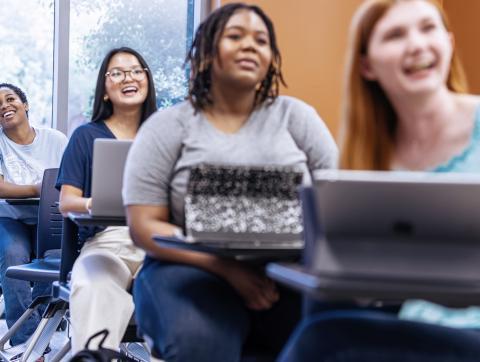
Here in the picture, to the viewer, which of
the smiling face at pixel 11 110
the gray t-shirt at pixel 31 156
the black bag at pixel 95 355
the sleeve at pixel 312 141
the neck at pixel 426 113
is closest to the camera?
the neck at pixel 426 113

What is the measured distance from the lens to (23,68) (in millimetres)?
5211

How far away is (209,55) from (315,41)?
2.96 meters

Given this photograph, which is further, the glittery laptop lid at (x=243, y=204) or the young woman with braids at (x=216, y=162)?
the young woman with braids at (x=216, y=162)

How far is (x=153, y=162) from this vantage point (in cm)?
176

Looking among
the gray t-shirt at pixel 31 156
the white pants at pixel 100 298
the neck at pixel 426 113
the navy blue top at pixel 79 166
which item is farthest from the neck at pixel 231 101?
the gray t-shirt at pixel 31 156

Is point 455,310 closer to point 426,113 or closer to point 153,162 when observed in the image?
point 426,113

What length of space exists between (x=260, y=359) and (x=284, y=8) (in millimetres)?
3348

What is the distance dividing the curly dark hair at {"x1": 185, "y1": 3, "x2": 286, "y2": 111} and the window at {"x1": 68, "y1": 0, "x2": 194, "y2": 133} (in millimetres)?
3261

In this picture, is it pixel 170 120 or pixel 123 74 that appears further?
pixel 123 74

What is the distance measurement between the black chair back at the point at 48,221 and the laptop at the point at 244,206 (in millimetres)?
2106

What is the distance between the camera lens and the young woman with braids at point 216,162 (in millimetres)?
1616

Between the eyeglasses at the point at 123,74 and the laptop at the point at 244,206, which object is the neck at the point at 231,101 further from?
the eyeglasses at the point at 123,74

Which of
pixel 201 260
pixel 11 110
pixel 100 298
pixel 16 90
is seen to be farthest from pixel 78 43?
pixel 201 260

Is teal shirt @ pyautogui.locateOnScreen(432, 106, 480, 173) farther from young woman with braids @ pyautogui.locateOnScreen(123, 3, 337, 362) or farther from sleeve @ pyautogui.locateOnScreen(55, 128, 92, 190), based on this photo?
sleeve @ pyautogui.locateOnScreen(55, 128, 92, 190)
